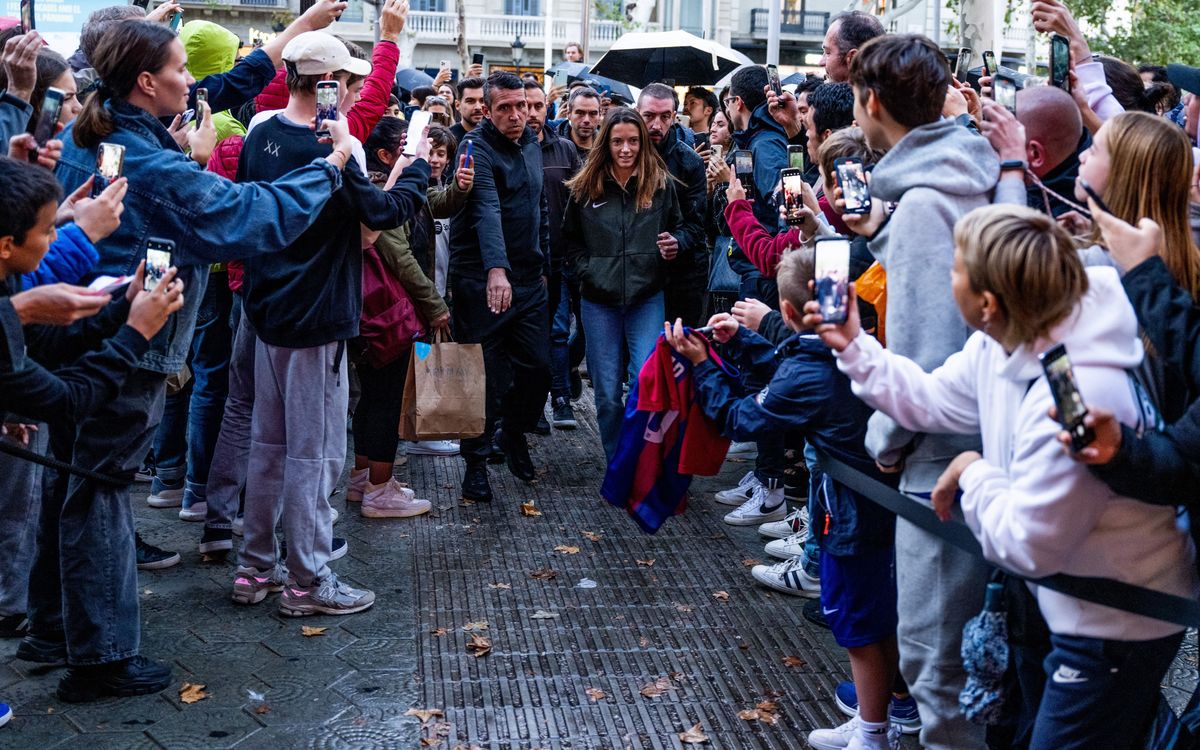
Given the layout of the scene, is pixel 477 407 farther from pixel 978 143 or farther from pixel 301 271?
pixel 978 143

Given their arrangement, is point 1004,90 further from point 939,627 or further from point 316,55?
point 316,55

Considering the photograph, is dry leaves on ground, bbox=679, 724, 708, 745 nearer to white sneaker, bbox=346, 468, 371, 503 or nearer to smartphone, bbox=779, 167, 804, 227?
smartphone, bbox=779, 167, 804, 227

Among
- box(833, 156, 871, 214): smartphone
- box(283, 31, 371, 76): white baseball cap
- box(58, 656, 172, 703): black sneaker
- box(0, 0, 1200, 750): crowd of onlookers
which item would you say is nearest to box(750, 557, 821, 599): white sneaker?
box(0, 0, 1200, 750): crowd of onlookers

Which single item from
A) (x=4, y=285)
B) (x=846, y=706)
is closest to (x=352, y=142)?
(x=4, y=285)

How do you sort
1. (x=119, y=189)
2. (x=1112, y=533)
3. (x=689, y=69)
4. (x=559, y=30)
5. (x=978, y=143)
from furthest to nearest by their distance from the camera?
(x=559, y=30)
(x=689, y=69)
(x=119, y=189)
(x=978, y=143)
(x=1112, y=533)

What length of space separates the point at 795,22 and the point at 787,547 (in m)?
57.9

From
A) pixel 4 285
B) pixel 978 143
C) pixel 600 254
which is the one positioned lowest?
pixel 600 254

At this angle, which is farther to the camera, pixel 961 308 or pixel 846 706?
pixel 846 706

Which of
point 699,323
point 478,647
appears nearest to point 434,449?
point 699,323

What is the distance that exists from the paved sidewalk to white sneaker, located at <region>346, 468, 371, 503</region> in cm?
19

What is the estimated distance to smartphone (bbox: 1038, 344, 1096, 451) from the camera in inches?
109

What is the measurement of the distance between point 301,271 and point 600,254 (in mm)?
2534

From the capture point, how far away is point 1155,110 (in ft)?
24.5

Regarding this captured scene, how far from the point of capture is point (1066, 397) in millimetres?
2797
